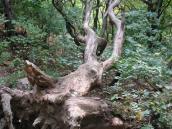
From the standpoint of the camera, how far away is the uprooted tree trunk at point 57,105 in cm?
397

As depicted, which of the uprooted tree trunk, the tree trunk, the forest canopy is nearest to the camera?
the uprooted tree trunk

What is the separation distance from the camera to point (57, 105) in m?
4.09

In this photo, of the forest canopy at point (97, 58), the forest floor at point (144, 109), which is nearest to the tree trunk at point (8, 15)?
the forest canopy at point (97, 58)

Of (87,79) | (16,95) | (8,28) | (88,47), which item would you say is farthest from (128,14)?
(16,95)

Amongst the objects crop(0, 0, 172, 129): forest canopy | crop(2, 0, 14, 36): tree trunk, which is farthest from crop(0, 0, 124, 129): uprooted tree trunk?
crop(2, 0, 14, 36): tree trunk

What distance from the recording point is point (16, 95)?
4.58 metres

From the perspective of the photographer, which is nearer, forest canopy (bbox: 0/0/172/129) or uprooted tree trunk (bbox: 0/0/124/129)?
uprooted tree trunk (bbox: 0/0/124/129)

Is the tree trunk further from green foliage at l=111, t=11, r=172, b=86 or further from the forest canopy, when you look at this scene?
green foliage at l=111, t=11, r=172, b=86

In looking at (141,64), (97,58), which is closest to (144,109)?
(141,64)

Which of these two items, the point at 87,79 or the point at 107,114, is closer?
the point at 107,114

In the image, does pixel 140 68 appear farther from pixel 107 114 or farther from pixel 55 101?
pixel 55 101

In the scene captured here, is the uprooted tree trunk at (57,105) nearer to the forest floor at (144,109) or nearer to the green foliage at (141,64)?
the forest floor at (144,109)

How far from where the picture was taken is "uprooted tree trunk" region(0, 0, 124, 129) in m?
3.97

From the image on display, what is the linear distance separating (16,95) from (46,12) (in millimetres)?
4976
